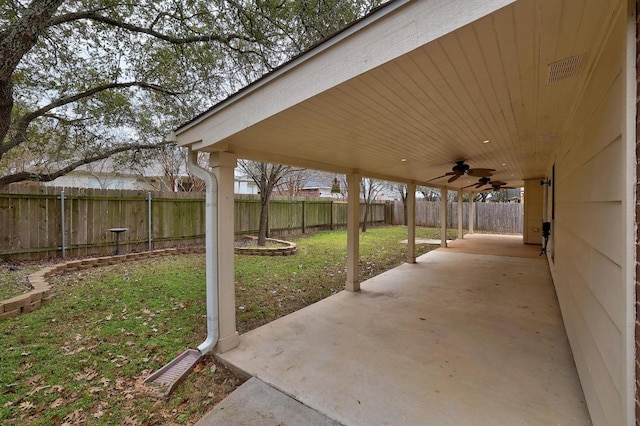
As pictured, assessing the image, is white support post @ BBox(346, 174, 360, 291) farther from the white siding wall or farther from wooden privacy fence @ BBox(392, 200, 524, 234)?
wooden privacy fence @ BBox(392, 200, 524, 234)

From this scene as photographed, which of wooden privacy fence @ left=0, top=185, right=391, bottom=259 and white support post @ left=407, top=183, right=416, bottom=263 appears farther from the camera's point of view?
white support post @ left=407, top=183, right=416, bottom=263

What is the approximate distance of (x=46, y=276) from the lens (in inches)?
Result: 201

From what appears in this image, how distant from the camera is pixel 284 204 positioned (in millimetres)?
11664

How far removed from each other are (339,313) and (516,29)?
11.4 ft

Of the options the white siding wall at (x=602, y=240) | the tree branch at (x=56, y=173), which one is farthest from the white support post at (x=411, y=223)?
the tree branch at (x=56, y=173)

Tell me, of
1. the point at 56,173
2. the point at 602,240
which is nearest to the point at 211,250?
the point at 602,240

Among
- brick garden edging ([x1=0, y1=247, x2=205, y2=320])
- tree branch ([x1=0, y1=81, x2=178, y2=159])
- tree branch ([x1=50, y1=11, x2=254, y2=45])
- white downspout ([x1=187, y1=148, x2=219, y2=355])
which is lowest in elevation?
brick garden edging ([x1=0, y1=247, x2=205, y2=320])

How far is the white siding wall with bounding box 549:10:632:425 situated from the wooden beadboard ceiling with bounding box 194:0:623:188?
220mm

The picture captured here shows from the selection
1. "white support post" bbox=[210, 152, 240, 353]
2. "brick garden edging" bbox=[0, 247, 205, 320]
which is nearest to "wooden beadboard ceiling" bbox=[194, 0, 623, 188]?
"white support post" bbox=[210, 152, 240, 353]

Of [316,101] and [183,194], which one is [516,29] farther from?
[183,194]

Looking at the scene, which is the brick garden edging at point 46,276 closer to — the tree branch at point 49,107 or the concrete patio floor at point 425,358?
the tree branch at point 49,107

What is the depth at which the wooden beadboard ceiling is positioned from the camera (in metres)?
1.40

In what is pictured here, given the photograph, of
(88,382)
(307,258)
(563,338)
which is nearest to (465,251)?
Result: (307,258)

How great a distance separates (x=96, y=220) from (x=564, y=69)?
28.7 ft
